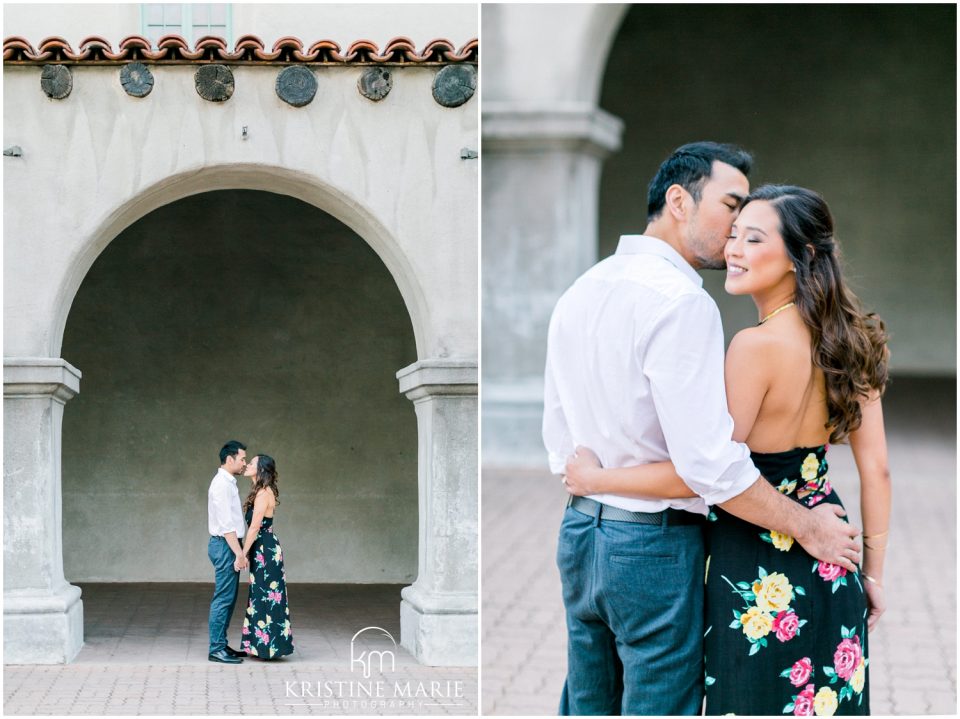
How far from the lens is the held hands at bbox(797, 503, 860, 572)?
9.60 feet

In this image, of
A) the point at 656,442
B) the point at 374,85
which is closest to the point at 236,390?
the point at 374,85

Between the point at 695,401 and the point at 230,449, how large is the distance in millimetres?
3880

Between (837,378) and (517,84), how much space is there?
7.83 metres

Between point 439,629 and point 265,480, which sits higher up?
point 265,480

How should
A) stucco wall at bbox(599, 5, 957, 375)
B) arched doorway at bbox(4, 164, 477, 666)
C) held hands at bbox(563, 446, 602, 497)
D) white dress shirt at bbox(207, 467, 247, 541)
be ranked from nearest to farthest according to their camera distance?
held hands at bbox(563, 446, 602, 497), arched doorway at bbox(4, 164, 477, 666), white dress shirt at bbox(207, 467, 247, 541), stucco wall at bbox(599, 5, 957, 375)

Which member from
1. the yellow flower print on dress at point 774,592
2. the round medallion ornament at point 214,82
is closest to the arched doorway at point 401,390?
the round medallion ornament at point 214,82

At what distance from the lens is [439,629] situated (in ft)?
17.4

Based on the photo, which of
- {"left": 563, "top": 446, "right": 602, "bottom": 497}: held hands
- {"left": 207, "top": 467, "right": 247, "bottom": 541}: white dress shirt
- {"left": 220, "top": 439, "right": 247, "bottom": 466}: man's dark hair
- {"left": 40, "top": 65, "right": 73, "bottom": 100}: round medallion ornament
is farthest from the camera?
{"left": 220, "top": 439, "right": 247, "bottom": 466}: man's dark hair

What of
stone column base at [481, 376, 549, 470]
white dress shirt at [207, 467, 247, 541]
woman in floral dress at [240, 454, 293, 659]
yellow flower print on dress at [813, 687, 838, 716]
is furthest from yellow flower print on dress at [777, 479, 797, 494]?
stone column base at [481, 376, 549, 470]

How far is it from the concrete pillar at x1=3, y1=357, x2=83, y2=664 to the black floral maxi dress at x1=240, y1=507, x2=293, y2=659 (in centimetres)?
83

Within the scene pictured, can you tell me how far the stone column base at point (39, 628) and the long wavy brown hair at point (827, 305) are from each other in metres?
3.87

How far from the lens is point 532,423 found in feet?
34.3

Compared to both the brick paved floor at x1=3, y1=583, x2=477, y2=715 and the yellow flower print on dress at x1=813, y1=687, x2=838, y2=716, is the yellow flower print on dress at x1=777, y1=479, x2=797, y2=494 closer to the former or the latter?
the yellow flower print on dress at x1=813, y1=687, x2=838, y2=716

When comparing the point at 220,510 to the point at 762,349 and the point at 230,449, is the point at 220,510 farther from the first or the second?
the point at 762,349
